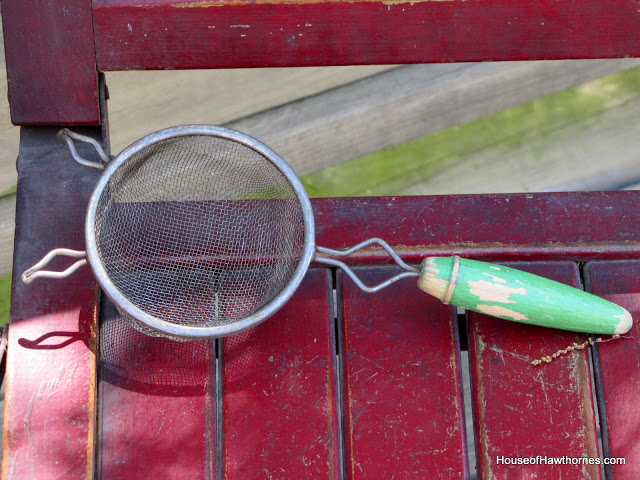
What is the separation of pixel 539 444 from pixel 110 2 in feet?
2.92

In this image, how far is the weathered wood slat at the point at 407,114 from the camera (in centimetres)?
186

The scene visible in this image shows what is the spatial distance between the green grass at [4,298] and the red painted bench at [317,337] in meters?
0.80

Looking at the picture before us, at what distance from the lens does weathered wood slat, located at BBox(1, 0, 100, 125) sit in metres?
1.04

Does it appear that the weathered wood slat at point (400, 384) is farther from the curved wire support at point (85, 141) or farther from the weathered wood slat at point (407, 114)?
the weathered wood slat at point (407, 114)

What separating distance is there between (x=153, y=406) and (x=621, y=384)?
2.22 ft

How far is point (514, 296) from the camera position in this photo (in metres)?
0.99

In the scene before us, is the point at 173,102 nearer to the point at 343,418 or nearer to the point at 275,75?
the point at 275,75

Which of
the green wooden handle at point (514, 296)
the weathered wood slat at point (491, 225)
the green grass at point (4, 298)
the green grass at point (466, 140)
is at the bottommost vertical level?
the green wooden handle at point (514, 296)

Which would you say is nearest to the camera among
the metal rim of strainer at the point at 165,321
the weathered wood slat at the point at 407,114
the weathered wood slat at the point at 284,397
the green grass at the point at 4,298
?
the metal rim of strainer at the point at 165,321

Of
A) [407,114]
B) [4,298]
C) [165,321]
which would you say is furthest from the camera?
[407,114]

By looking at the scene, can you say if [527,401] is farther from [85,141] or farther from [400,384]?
[85,141]

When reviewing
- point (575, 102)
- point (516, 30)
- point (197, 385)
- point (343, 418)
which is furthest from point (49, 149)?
point (575, 102)

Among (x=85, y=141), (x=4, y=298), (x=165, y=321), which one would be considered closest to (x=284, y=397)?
(x=165, y=321)

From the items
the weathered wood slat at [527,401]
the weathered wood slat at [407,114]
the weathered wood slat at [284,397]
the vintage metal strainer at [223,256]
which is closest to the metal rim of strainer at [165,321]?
the vintage metal strainer at [223,256]
